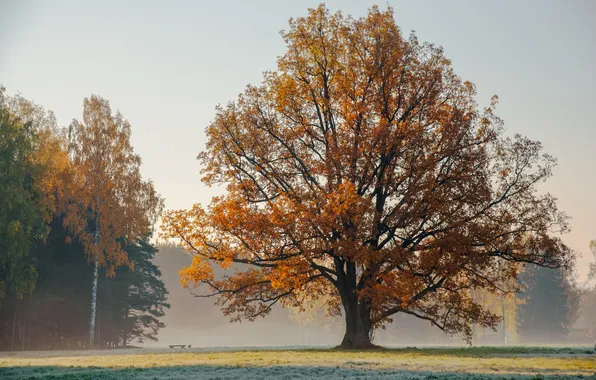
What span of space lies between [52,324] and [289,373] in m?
38.7

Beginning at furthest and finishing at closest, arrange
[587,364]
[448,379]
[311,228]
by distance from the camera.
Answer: [311,228] → [587,364] → [448,379]

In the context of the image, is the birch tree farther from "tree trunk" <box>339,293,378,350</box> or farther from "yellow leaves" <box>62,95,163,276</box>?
"tree trunk" <box>339,293,378,350</box>

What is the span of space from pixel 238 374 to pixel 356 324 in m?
13.7

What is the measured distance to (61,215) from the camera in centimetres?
4597

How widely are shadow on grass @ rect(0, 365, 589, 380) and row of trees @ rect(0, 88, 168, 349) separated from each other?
24871 millimetres

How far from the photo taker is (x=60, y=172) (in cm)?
4269

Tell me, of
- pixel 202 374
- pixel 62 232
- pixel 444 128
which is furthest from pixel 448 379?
pixel 62 232

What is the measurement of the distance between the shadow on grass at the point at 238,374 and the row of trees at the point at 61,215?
979 inches

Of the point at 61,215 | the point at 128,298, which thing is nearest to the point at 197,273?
the point at 61,215

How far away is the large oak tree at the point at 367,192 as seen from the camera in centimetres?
2456

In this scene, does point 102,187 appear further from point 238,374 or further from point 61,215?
point 238,374

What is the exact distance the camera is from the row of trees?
39781 mm

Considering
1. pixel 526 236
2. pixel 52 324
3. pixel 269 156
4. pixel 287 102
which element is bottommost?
pixel 52 324

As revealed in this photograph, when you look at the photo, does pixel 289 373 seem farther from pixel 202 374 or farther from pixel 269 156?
pixel 269 156
